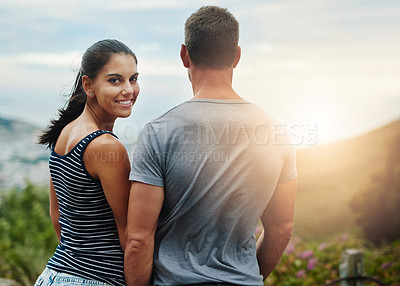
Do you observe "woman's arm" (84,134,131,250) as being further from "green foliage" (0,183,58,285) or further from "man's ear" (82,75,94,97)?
"green foliage" (0,183,58,285)

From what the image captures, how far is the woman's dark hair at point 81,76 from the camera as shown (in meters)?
1.85

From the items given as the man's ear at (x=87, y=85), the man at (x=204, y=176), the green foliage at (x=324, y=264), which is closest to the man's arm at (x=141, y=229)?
the man at (x=204, y=176)

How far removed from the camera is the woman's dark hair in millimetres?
1852

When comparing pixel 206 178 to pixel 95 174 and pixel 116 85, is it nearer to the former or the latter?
pixel 95 174

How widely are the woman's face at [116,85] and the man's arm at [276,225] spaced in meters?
0.79

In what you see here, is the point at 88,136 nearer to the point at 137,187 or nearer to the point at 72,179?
the point at 72,179

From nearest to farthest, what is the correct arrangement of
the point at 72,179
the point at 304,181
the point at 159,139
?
1. the point at 159,139
2. the point at 72,179
3. the point at 304,181

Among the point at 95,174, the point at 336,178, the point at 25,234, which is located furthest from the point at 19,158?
the point at 95,174

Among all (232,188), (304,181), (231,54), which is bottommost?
(304,181)

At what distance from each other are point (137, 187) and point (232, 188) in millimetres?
373

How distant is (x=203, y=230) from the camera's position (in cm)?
167

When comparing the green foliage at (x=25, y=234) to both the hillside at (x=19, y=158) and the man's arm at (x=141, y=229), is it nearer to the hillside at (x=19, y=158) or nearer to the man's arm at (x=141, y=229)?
the hillside at (x=19, y=158)

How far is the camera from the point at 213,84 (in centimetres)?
169

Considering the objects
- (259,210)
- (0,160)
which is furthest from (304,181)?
(0,160)
